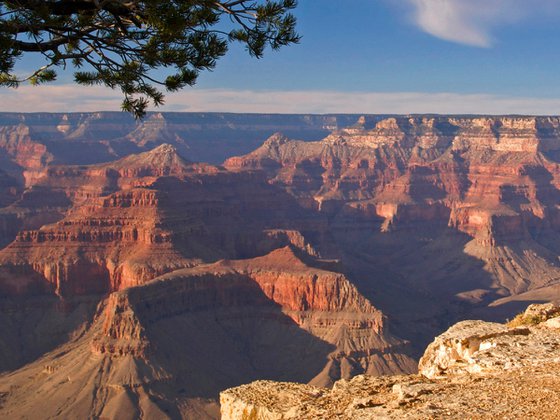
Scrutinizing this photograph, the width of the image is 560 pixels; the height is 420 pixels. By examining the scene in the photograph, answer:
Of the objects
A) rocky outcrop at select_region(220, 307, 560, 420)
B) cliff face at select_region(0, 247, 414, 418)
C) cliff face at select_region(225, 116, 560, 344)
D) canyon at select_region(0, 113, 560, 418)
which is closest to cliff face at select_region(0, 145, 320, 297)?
canyon at select_region(0, 113, 560, 418)

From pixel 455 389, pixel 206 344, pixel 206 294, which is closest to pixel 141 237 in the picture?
pixel 206 294

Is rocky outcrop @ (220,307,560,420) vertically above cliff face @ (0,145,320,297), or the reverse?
rocky outcrop @ (220,307,560,420)

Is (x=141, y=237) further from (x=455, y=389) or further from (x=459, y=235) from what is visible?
(x=455, y=389)

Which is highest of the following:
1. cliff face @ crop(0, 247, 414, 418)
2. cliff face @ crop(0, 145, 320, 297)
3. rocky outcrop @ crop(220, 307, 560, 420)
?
rocky outcrop @ crop(220, 307, 560, 420)

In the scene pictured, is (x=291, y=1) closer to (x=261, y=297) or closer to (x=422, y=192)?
(x=261, y=297)

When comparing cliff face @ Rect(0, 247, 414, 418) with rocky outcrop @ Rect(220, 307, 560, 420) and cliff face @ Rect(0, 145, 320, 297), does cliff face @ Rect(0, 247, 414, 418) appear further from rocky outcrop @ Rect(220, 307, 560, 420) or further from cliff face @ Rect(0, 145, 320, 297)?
rocky outcrop @ Rect(220, 307, 560, 420)

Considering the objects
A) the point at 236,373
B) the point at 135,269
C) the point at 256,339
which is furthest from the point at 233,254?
the point at 236,373

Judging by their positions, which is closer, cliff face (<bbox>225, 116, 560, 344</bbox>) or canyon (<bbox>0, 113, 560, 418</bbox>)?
canyon (<bbox>0, 113, 560, 418</bbox>)

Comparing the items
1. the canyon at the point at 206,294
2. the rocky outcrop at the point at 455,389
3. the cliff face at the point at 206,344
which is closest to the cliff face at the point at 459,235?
the canyon at the point at 206,294
